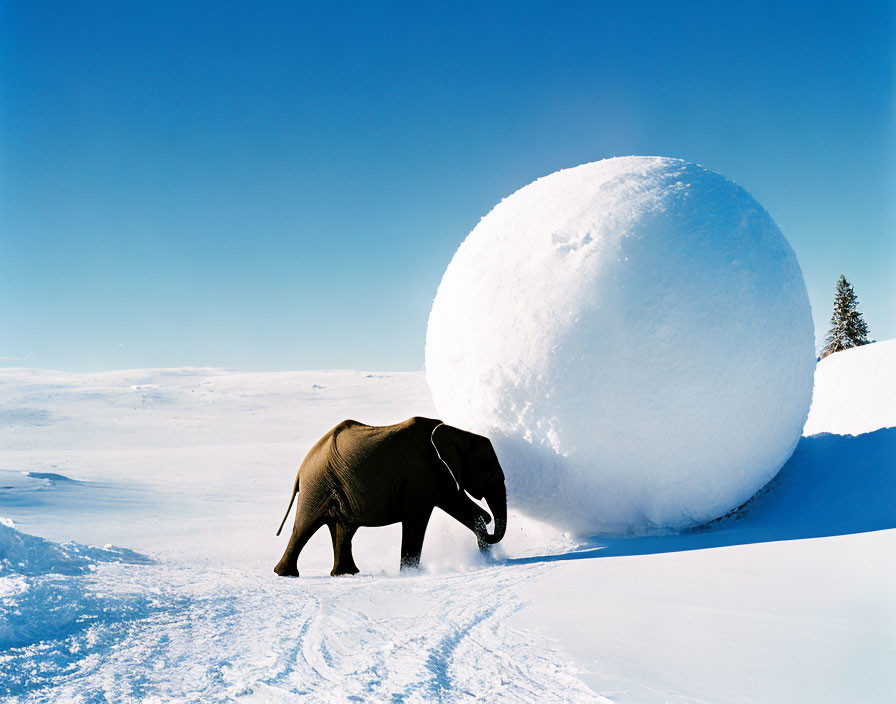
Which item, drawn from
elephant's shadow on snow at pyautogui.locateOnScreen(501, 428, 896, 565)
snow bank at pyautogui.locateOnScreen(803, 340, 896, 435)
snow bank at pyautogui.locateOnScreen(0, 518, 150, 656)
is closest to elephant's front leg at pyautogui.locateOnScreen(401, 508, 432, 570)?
elephant's shadow on snow at pyautogui.locateOnScreen(501, 428, 896, 565)

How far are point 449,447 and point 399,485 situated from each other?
62 cm

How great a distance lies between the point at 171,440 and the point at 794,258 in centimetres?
1982

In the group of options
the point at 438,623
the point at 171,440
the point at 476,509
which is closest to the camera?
the point at 438,623

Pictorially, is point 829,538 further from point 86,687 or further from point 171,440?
point 171,440

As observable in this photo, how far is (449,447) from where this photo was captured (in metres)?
5.94

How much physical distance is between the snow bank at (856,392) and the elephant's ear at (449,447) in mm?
6055

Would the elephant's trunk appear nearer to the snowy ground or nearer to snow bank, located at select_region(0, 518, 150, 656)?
the snowy ground

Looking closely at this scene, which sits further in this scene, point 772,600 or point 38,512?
point 38,512

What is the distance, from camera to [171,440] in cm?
2077

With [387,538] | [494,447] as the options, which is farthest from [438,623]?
[387,538]

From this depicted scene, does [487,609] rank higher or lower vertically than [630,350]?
lower

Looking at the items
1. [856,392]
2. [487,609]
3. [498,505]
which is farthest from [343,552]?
[856,392]

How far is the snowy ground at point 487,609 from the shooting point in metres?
2.47

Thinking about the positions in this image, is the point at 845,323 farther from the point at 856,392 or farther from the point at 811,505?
the point at 811,505
